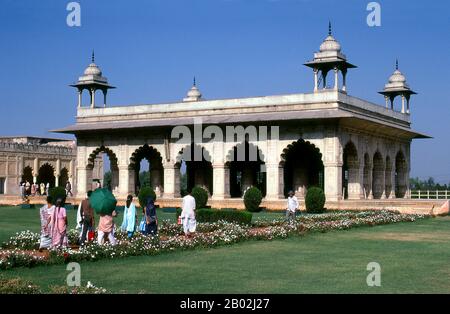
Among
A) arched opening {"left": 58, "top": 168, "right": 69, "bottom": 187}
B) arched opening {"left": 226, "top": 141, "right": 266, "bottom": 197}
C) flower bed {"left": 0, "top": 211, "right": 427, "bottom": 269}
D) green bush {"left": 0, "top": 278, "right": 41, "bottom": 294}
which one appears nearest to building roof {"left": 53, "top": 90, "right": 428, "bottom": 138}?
arched opening {"left": 226, "top": 141, "right": 266, "bottom": 197}

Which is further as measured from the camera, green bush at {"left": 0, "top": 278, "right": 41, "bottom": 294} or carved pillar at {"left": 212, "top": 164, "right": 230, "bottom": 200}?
carved pillar at {"left": 212, "top": 164, "right": 230, "bottom": 200}

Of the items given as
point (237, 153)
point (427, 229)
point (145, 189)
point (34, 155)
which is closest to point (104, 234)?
point (427, 229)

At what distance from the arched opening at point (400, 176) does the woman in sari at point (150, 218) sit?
2657 cm

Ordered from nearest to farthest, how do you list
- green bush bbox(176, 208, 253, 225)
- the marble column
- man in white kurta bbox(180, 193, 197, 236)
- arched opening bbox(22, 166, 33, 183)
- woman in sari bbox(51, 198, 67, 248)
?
woman in sari bbox(51, 198, 67, 248) < man in white kurta bbox(180, 193, 197, 236) < green bush bbox(176, 208, 253, 225) < the marble column < arched opening bbox(22, 166, 33, 183)

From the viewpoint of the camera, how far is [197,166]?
40031mm

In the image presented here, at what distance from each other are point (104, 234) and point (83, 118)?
2572 cm

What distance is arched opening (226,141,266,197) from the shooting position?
37938 mm

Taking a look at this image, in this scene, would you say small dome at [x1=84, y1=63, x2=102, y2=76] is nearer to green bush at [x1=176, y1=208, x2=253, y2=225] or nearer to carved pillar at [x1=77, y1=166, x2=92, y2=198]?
carved pillar at [x1=77, y1=166, x2=92, y2=198]

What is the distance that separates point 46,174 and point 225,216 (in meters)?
41.3

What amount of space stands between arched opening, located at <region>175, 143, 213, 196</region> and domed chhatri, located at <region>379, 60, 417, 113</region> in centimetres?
1104

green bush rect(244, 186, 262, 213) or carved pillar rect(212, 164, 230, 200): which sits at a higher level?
carved pillar rect(212, 164, 230, 200)

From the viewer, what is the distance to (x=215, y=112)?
1372 inches
